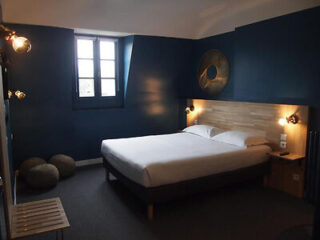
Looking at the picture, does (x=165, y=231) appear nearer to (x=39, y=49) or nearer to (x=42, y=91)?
(x=42, y=91)

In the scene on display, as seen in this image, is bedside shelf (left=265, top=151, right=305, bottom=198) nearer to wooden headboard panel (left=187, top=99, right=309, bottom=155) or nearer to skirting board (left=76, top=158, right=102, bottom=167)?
wooden headboard panel (left=187, top=99, right=309, bottom=155)

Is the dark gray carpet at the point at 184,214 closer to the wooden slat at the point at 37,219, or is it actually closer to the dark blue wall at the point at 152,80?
the wooden slat at the point at 37,219

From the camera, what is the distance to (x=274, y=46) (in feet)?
12.2

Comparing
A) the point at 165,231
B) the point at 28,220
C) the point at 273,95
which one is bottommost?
the point at 165,231

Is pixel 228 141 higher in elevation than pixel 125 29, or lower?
lower

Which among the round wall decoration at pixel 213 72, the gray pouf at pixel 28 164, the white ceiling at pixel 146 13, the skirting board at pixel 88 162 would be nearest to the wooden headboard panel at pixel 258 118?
the round wall decoration at pixel 213 72

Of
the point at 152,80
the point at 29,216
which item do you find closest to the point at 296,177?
the point at 152,80

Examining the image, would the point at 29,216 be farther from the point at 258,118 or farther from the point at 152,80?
the point at 152,80

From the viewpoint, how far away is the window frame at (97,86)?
463 cm

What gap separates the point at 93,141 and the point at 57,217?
2682mm

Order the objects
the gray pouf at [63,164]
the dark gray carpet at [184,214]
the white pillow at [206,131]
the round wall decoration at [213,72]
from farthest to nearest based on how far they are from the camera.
→ 1. the round wall decoration at [213,72]
2. the white pillow at [206,131]
3. the gray pouf at [63,164]
4. the dark gray carpet at [184,214]

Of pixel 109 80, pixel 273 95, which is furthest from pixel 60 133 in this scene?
pixel 273 95

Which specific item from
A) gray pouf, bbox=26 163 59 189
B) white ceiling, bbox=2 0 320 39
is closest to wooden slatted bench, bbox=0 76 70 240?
gray pouf, bbox=26 163 59 189

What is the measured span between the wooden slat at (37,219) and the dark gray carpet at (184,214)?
1.41ft
